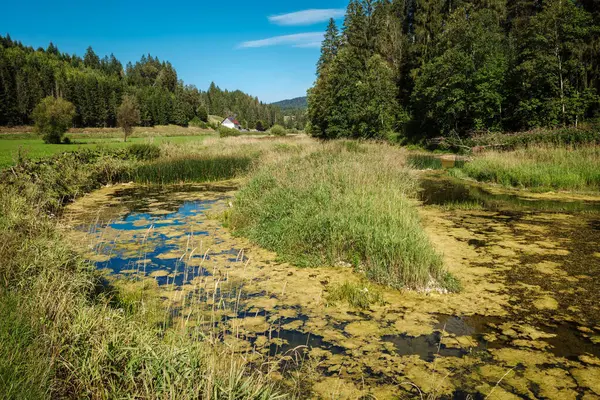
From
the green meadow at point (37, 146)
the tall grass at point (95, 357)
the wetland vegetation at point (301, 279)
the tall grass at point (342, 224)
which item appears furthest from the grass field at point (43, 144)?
the tall grass at point (95, 357)

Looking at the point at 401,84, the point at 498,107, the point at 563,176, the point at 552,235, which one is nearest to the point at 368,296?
the point at 552,235

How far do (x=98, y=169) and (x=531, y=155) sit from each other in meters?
18.2

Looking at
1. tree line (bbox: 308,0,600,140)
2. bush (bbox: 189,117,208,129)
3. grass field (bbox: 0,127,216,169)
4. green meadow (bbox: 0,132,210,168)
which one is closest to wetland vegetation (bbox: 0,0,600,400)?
green meadow (bbox: 0,132,210,168)

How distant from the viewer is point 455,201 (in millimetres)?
11492

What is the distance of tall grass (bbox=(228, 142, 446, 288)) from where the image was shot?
5340 mm

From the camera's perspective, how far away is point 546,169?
1280 cm

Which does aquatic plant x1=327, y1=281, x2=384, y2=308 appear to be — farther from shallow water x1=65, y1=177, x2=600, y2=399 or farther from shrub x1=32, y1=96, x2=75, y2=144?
shrub x1=32, y1=96, x2=75, y2=144

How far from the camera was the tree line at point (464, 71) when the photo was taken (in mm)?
21500

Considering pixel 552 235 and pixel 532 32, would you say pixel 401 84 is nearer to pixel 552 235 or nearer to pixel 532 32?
pixel 532 32

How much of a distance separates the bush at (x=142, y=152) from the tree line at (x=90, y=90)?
3033cm

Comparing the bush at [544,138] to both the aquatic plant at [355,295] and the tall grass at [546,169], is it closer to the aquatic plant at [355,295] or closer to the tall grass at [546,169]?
the tall grass at [546,169]

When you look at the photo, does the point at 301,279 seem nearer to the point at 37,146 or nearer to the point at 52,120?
the point at 37,146

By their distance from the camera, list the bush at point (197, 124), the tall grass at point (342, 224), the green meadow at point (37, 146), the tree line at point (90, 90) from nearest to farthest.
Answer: the tall grass at point (342, 224) < the green meadow at point (37, 146) < the tree line at point (90, 90) < the bush at point (197, 124)

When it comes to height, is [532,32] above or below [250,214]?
above
